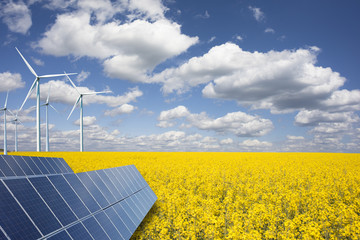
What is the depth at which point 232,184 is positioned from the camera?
22.8 m

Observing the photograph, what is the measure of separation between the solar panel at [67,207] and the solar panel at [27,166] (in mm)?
4155

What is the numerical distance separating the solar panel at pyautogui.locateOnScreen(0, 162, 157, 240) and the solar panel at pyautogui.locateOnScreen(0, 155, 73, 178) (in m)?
4.15

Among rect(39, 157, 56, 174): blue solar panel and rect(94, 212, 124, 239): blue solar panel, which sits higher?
rect(39, 157, 56, 174): blue solar panel

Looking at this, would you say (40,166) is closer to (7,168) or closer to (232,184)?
(7,168)

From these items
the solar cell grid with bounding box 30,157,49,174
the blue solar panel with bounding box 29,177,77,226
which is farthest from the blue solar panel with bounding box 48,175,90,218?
the solar cell grid with bounding box 30,157,49,174

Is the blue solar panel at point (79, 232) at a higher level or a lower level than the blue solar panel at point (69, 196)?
lower

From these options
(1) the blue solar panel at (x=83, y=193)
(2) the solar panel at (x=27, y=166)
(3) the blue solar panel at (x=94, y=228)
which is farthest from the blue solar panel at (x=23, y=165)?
(3) the blue solar panel at (x=94, y=228)

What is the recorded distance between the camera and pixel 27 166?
47.0 feet

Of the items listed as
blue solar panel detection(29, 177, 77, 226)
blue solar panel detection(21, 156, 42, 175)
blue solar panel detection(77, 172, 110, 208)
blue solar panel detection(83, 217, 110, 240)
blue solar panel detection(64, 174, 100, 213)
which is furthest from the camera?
blue solar panel detection(21, 156, 42, 175)

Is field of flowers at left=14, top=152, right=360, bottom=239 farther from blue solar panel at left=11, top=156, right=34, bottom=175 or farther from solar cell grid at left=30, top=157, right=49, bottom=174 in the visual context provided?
solar cell grid at left=30, top=157, right=49, bottom=174

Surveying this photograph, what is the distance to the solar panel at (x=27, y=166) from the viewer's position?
1166 cm

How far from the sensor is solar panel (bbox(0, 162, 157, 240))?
5.54 meters

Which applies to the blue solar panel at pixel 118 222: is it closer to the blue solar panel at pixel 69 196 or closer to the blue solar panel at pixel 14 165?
the blue solar panel at pixel 69 196

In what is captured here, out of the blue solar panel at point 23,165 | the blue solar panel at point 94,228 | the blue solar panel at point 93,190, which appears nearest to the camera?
the blue solar panel at point 94,228
